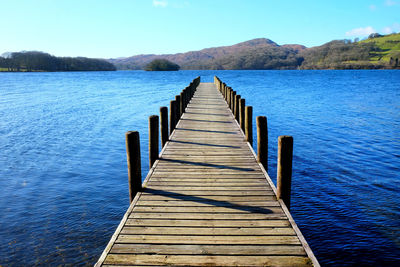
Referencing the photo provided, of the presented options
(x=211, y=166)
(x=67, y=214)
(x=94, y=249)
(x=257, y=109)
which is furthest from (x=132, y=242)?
(x=257, y=109)

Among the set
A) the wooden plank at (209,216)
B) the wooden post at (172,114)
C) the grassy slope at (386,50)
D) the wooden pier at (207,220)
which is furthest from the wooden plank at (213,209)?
the grassy slope at (386,50)

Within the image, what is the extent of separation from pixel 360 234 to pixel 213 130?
604cm

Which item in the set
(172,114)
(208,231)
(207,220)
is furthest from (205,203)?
(172,114)

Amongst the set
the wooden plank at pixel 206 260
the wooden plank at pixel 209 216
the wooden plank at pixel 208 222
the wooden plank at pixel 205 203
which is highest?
the wooden plank at pixel 205 203

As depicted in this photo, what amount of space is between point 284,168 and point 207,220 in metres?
1.86

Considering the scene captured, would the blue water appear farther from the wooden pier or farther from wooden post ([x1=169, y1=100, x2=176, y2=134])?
wooden post ([x1=169, y1=100, x2=176, y2=134])

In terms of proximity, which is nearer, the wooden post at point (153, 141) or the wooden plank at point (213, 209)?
the wooden plank at point (213, 209)

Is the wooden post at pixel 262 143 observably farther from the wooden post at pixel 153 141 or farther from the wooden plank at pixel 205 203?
the wooden post at pixel 153 141

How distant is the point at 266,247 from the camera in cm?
433

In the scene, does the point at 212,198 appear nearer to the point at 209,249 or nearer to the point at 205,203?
the point at 205,203

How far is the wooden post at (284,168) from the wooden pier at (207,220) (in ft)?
0.57

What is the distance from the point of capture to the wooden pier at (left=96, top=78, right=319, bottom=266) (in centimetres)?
412

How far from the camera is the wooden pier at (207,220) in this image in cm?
412

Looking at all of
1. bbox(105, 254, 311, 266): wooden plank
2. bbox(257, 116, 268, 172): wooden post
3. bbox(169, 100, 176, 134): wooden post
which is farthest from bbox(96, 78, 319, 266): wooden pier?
bbox(169, 100, 176, 134): wooden post
